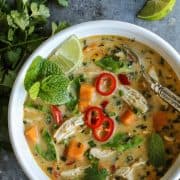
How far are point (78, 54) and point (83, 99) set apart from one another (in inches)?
4.9

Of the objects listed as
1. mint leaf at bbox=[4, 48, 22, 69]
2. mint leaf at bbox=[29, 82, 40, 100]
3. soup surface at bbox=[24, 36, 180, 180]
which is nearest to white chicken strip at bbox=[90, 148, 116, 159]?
soup surface at bbox=[24, 36, 180, 180]

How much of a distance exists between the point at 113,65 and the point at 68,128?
21 cm

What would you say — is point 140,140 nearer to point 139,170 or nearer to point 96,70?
point 139,170

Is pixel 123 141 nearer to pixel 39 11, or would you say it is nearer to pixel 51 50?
pixel 51 50

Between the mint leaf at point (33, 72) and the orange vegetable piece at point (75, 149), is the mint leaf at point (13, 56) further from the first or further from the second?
the orange vegetable piece at point (75, 149)

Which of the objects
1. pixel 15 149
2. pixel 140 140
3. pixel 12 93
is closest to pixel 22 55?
pixel 12 93

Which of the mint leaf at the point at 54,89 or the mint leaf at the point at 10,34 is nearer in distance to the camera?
the mint leaf at the point at 54,89

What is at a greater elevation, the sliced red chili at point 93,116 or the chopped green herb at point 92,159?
the sliced red chili at point 93,116

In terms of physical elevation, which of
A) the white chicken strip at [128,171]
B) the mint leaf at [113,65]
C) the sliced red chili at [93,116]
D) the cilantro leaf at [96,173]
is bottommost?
the cilantro leaf at [96,173]

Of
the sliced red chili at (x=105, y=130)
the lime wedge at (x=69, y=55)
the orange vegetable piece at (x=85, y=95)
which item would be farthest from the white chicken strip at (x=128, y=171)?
the lime wedge at (x=69, y=55)

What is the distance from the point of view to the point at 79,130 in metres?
1.64

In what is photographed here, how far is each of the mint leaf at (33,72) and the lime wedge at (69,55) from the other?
0.15 feet

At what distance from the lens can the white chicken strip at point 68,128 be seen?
1630 millimetres

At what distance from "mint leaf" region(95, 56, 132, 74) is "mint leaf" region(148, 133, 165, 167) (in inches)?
8.0
